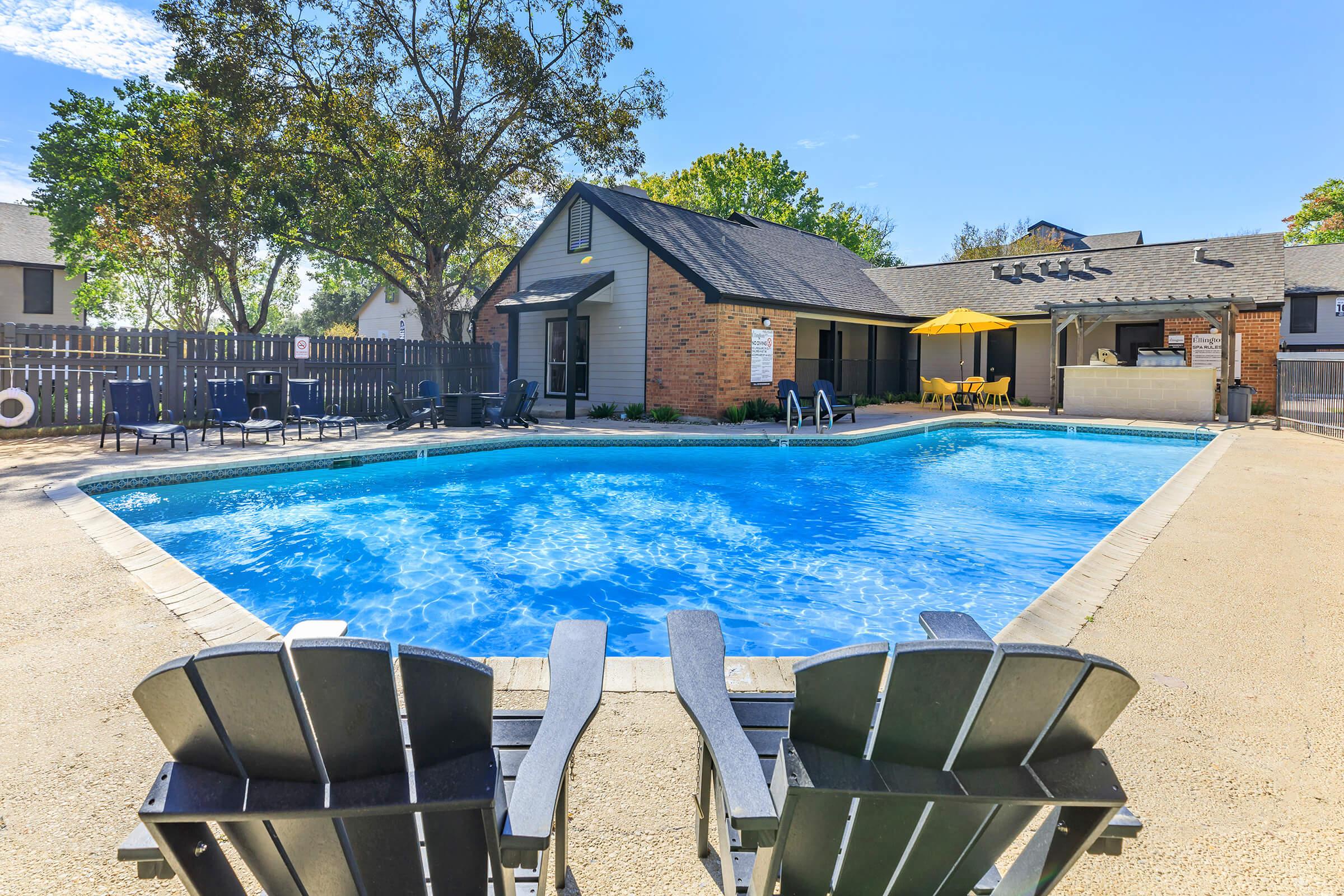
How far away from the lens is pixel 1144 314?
55.1 ft

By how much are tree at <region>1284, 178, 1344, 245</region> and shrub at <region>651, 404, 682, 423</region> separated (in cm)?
3863

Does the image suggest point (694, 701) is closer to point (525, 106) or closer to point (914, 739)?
point (914, 739)

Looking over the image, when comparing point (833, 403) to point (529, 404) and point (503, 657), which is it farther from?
point (503, 657)

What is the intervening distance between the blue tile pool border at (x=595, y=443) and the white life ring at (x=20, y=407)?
202 inches

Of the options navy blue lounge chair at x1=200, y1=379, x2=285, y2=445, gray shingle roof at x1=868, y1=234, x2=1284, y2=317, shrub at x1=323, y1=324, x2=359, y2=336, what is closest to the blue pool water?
navy blue lounge chair at x1=200, y1=379, x2=285, y2=445

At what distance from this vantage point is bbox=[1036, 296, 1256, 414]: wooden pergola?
15.4 metres

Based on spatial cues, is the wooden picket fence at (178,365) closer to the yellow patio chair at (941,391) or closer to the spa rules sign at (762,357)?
the spa rules sign at (762,357)

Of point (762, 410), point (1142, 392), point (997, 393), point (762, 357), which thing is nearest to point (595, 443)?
point (762, 410)

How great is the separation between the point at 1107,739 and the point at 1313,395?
15.0m

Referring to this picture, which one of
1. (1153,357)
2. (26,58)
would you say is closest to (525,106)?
(1153,357)

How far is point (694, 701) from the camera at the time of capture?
1.61m

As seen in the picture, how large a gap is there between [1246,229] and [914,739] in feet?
181

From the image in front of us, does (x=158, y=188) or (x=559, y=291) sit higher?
(x=158, y=188)

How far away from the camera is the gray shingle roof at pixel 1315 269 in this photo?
27906 millimetres
